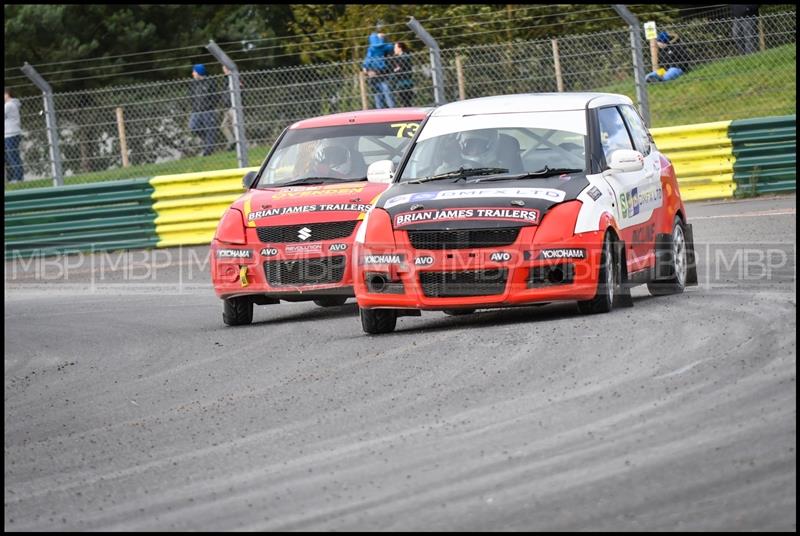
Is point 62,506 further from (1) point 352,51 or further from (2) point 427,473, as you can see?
(1) point 352,51

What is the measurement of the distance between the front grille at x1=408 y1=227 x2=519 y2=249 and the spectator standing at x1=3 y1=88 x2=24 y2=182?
1286cm

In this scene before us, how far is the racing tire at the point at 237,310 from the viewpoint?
497 inches

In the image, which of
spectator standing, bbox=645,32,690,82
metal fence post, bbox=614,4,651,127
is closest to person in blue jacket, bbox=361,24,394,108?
metal fence post, bbox=614,4,651,127

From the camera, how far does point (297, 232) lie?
12312mm

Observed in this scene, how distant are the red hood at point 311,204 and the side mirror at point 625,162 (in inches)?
86.6

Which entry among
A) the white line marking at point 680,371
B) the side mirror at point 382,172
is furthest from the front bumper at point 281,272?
the white line marking at point 680,371

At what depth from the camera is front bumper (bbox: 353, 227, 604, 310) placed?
1022 centimetres

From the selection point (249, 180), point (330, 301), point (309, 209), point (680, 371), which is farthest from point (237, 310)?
point (680, 371)

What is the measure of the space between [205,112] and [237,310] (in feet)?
29.9

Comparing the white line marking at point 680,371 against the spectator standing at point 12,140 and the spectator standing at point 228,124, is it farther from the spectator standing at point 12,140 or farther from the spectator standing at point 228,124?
the spectator standing at point 12,140

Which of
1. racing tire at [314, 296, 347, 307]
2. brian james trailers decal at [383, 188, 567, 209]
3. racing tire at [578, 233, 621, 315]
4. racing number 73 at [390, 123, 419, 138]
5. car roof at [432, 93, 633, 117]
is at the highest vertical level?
car roof at [432, 93, 633, 117]

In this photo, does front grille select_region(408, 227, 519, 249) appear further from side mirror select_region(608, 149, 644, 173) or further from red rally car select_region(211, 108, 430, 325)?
red rally car select_region(211, 108, 430, 325)

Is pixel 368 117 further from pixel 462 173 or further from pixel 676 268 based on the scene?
pixel 676 268

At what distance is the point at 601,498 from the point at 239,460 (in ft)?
6.33
